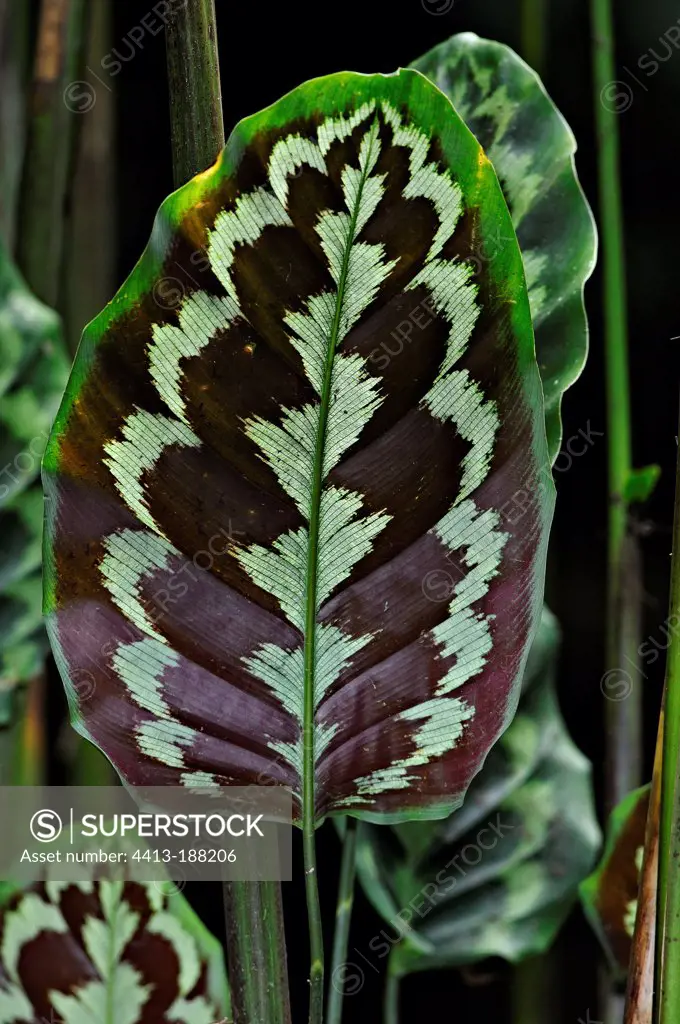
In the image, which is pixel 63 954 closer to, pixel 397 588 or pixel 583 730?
pixel 397 588

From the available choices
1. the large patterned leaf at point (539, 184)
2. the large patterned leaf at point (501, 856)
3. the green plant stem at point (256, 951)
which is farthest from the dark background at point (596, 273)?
the green plant stem at point (256, 951)

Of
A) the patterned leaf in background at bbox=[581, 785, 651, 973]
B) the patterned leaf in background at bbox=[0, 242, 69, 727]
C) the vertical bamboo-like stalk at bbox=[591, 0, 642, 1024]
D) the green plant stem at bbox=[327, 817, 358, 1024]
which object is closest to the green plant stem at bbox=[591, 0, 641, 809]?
the vertical bamboo-like stalk at bbox=[591, 0, 642, 1024]

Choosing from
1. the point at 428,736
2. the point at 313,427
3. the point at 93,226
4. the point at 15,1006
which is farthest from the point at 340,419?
the point at 93,226

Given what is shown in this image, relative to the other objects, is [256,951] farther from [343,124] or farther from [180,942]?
[343,124]

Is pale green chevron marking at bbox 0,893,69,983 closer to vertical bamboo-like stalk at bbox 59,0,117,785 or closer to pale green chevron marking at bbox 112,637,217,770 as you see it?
pale green chevron marking at bbox 112,637,217,770

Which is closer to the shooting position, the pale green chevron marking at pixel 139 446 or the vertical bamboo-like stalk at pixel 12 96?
the pale green chevron marking at pixel 139 446

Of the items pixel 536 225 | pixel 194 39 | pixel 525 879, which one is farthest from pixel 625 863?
pixel 194 39

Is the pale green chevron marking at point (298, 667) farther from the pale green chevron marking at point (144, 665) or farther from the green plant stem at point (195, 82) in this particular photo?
the green plant stem at point (195, 82)
